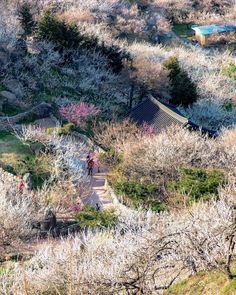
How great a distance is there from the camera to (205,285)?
976 centimetres

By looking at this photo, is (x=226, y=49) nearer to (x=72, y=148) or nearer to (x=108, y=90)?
(x=108, y=90)

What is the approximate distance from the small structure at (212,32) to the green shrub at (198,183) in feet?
106

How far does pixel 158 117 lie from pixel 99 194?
232 inches

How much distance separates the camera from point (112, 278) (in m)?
9.65

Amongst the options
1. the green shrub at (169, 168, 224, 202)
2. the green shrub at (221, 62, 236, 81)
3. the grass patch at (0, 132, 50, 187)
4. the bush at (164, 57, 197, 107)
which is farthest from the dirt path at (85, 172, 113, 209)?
the green shrub at (221, 62, 236, 81)

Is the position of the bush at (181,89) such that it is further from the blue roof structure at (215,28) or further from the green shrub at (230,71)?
the blue roof structure at (215,28)

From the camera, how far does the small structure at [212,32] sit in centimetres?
4738

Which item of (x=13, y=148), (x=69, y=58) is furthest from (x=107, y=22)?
(x=13, y=148)

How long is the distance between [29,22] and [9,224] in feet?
62.0

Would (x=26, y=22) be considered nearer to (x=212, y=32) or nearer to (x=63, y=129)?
(x=63, y=129)

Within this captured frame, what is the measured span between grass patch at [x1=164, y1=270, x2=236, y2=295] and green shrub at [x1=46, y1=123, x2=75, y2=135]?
14.1 meters

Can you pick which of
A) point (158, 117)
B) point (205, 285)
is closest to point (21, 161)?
point (158, 117)

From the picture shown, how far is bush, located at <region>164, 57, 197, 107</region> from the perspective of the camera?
28.2 metres

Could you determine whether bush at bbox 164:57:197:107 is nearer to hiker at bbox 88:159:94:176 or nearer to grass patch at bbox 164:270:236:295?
hiker at bbox 88:159:94:176
